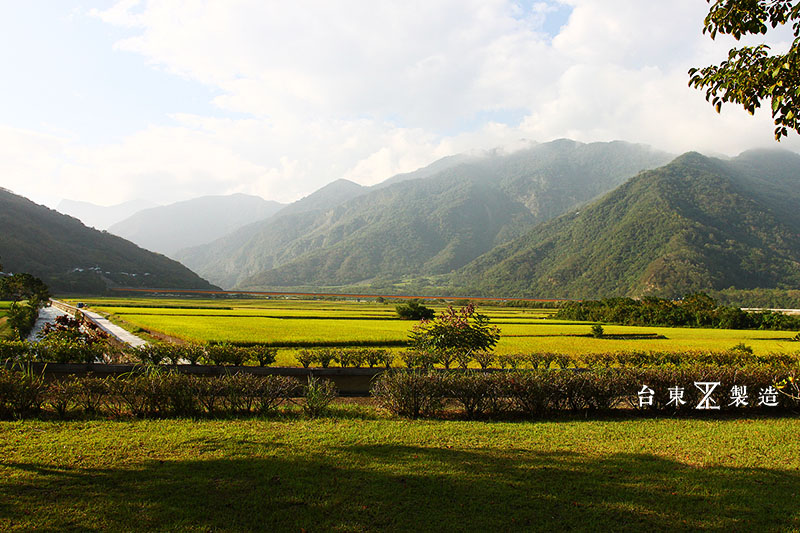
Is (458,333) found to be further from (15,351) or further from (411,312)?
(411,312)

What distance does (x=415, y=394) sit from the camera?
30.7 ft

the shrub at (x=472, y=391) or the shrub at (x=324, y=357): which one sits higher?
the shrub at (x=472, y=391)

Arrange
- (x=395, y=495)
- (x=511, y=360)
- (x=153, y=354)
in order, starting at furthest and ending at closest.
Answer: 1. (x=511, y=360)
2. (x=153, y=354)
3. (x=395, y=495)

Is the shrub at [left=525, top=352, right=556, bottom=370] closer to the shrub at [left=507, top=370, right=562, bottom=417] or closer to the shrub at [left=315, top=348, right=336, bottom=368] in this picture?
the shrub at [left=507, top=370, right=562, bottom=417]

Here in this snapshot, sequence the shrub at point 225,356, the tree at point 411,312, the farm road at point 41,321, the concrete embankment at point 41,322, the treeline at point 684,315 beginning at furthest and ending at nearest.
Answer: the treeline at point 684,315 < the tree at point 411,312 < the farm road at point 41,321 < the concrete embankment at point 41,322 < the shrub at point 225,356

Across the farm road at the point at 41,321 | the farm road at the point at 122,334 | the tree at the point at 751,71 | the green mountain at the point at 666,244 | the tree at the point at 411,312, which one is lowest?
the farm road at the point at 41,321

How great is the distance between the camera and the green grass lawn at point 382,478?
4.57 m

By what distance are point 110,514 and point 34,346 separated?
12454mm

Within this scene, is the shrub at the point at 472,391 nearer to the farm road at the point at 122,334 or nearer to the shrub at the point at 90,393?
the shrub at the point at 90,393

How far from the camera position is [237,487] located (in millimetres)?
5191

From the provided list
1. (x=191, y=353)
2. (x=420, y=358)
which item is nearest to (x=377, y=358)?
(x=420, y=358)

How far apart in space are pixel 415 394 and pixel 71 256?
132888 millimetres

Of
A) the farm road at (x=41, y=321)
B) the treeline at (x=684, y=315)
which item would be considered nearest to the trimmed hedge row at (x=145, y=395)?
the farm road at (x=41, y=321)

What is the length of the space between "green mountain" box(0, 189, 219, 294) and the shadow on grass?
105 metres
